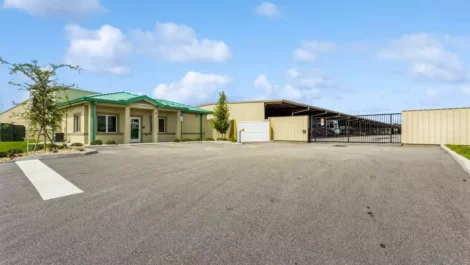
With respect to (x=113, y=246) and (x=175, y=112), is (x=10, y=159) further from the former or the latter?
(x=175, y=112)

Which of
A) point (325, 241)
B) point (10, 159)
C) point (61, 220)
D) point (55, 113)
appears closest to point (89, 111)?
point (55, 113)

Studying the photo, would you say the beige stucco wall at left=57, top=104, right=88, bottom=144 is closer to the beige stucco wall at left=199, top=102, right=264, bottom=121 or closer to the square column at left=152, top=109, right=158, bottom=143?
the square column at left=152, top=109, right=158, bottom=143

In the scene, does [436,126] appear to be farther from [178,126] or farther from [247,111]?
[178,126]

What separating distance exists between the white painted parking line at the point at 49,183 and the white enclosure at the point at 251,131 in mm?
18458

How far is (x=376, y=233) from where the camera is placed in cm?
323

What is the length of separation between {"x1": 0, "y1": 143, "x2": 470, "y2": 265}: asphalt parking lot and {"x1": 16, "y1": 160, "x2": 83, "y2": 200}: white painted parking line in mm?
192

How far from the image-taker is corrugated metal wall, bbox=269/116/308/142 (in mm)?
23798

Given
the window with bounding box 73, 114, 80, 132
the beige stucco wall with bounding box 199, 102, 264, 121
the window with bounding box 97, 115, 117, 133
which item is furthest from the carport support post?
the window with bounding box 73, 114, 80, 132

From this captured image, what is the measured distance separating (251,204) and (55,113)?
13606 mm

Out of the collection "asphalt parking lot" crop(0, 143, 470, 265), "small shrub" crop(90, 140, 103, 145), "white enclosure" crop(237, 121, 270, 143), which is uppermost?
"white enclosure" crop(237, 121, 270, 143)

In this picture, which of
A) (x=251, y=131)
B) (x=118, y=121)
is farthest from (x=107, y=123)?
(x=251, y=131)

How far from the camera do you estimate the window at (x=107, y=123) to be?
20306 mm

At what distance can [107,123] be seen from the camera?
2072 cm

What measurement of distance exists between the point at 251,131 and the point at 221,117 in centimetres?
344
